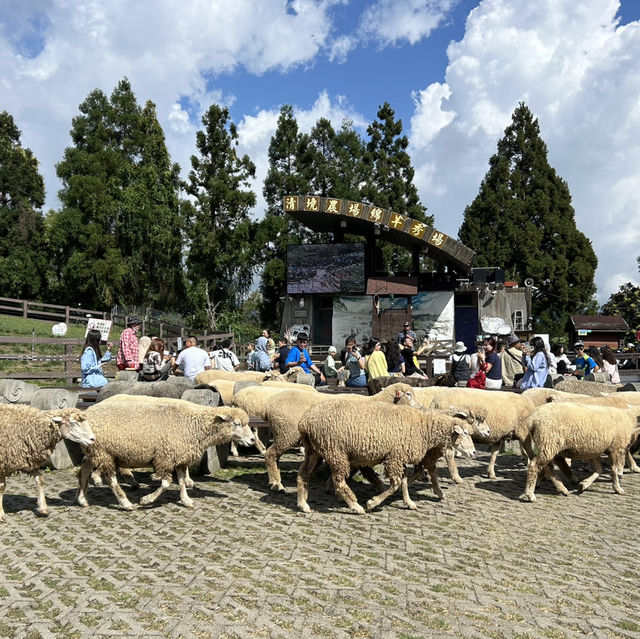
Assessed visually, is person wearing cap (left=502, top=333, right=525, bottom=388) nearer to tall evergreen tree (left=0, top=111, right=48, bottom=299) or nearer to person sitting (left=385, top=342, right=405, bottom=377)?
person sitting (left=385, top=342, right=405, bottom=377)

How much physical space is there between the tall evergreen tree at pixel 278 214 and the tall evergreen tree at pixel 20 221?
→ 1563 centimetres

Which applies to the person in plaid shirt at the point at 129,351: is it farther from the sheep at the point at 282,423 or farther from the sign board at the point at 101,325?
the sheep at the point at 282,423

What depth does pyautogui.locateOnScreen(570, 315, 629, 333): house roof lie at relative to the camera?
37.2 m

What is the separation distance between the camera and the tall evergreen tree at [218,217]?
36.9 metres

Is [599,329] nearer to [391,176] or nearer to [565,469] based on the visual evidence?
[391,176]

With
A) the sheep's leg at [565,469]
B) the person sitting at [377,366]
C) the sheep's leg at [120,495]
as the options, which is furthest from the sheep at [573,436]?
the sheep's leg at [120,495]

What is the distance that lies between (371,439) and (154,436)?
255 cm

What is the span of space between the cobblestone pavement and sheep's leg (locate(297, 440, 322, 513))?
0.14m

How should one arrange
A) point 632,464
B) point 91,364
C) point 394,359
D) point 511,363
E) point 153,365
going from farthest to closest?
point 511,363 → point 394,359 → point 153,365 → point 91,364 → point 632,464

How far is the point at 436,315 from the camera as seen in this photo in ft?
103

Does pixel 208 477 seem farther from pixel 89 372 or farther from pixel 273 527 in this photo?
pixel 89 372

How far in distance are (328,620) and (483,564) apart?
183 cm

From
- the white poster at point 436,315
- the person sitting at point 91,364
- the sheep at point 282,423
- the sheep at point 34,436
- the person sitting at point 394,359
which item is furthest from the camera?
the white poster at point 436,315

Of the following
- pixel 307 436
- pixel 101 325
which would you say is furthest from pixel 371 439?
pixel 101 325
